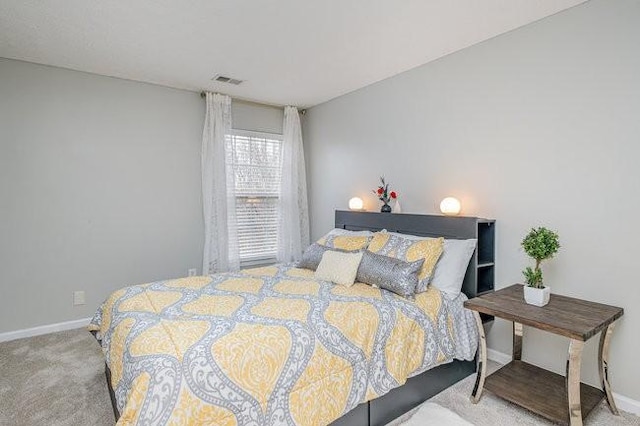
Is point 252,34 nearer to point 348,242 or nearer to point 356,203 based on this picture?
point 348,242

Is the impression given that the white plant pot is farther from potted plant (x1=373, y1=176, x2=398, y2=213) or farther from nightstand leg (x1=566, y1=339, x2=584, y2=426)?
potted plant (x1=373, y1=176, x2=398, y2=213)

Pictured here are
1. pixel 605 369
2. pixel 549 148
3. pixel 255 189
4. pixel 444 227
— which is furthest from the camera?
pixel 255 189

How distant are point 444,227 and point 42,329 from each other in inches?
148

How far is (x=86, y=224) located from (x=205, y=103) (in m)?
1.78

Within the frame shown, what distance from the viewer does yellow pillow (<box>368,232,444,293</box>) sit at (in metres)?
2.47

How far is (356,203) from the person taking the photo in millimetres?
3854

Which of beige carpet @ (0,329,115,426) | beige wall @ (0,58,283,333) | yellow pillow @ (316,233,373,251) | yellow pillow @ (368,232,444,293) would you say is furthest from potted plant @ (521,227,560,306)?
beige wall @ (0,58,283,333)

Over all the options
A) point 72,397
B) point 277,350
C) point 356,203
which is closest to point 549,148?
point 356,203

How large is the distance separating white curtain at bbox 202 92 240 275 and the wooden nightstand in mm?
2749

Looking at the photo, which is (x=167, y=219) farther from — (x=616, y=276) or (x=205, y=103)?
(x=616, y=276)

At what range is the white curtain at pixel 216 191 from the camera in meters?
3.93

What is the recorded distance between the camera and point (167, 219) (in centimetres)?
384

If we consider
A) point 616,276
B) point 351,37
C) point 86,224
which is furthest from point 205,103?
point 616,276

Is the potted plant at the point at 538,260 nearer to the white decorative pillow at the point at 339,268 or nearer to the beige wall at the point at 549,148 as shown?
the beige wall at the point at 549,148
